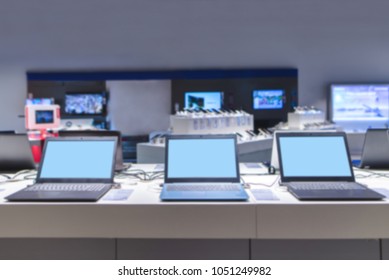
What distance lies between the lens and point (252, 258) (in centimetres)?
191

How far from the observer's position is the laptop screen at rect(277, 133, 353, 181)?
6.54 feet

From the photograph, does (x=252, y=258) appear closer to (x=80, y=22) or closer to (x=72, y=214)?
(x=72, y=214)

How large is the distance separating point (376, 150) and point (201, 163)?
Answer: 48.0 inches

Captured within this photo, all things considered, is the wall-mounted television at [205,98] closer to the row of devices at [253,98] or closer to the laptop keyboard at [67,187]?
the row of devices at [253,98]

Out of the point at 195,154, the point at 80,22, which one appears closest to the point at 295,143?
the point at 195,154

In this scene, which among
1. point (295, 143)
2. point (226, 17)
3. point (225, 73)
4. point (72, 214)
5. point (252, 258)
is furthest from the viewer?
point (225, 73)

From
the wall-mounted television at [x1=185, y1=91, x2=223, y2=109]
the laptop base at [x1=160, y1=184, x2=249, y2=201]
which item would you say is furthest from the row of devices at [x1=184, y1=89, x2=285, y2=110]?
the laptop base at [x1=160, y1=184, x2=249, y2=201]

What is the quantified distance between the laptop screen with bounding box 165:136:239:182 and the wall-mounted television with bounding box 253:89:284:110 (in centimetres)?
556

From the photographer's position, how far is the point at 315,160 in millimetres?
2023

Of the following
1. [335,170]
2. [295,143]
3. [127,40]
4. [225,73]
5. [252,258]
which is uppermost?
[127,40]

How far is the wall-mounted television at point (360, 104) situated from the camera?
740cm

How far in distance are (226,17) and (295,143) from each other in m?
5.31

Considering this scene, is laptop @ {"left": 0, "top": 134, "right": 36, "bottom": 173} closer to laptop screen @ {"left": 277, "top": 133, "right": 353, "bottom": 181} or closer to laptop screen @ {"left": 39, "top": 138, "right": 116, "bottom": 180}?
laptop screen @ {"left": 39, "top": 138, "right": 116, "bottom": 180}

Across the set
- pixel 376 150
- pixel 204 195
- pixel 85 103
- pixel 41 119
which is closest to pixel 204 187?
pixel 204 195
